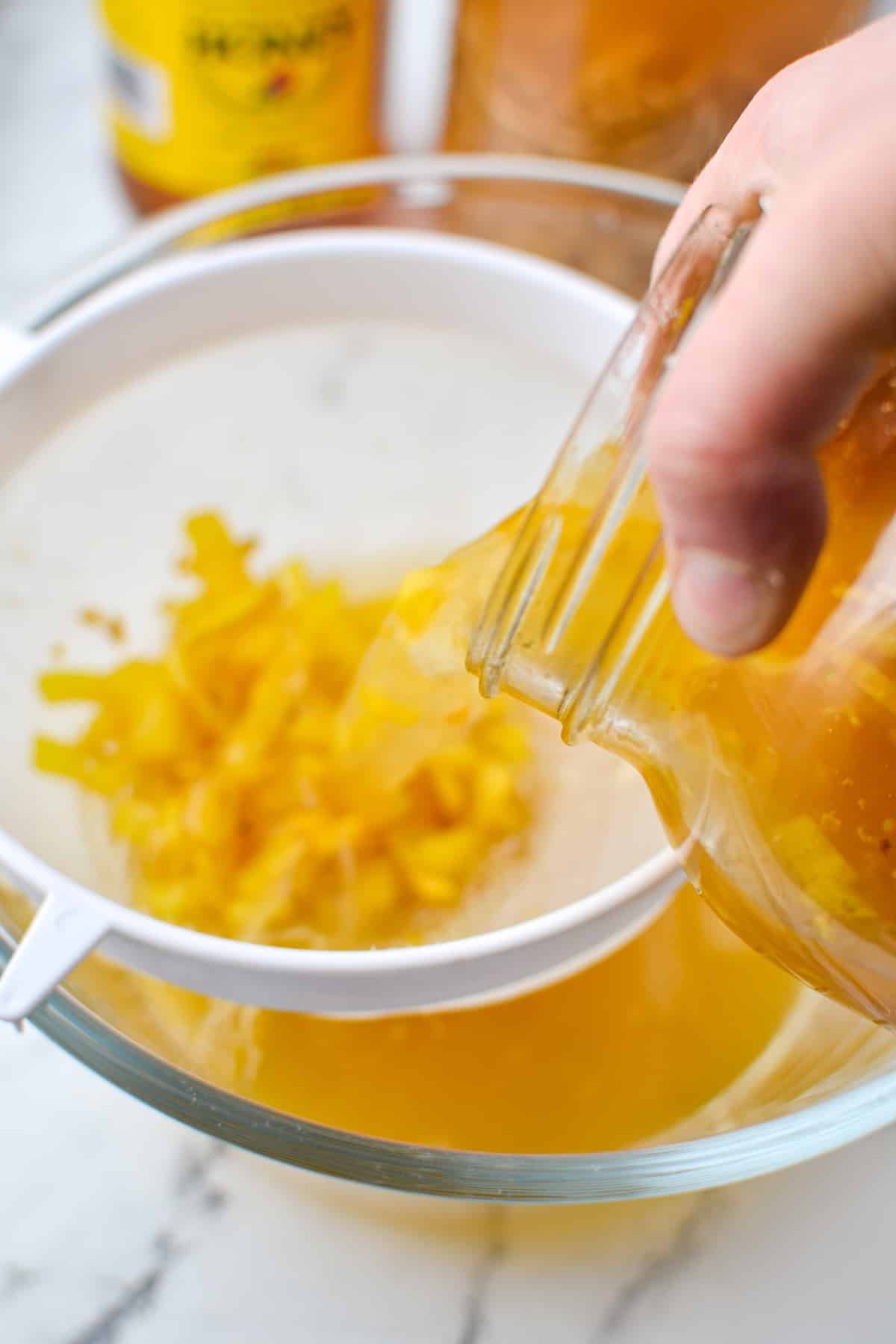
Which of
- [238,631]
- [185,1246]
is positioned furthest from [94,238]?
[185,1246]

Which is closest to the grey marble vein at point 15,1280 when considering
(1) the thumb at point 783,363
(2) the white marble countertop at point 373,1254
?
(2) the white marble countertop at point 373,1254

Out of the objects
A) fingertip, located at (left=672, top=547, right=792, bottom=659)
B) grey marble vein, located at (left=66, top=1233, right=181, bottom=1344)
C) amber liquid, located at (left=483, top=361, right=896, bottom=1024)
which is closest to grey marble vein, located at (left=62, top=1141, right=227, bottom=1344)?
grey marble vein, located at (left=66, top=1233, right=181, bottom=1344)

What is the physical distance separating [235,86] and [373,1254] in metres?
0.76

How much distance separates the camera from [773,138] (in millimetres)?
417

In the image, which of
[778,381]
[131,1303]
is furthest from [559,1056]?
[778,381]

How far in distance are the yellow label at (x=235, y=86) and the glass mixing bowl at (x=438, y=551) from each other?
87 millimetres

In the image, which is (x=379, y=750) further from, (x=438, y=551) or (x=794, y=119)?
(x=794, y=119)

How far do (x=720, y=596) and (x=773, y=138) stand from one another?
0.16m

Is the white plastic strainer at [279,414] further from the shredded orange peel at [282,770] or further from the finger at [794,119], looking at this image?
the finger at [794,119]

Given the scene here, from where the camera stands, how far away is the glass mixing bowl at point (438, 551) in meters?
0.56

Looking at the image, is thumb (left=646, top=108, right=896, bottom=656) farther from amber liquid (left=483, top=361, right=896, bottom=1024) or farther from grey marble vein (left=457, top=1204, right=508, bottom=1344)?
grey marble vein (left=457, top=1204, right=508, bottom=1344)

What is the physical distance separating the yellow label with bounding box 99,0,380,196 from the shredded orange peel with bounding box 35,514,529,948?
0.33 meters

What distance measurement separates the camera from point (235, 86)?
3.01ft

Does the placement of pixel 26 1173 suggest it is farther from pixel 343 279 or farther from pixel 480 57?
pixel 480 57
